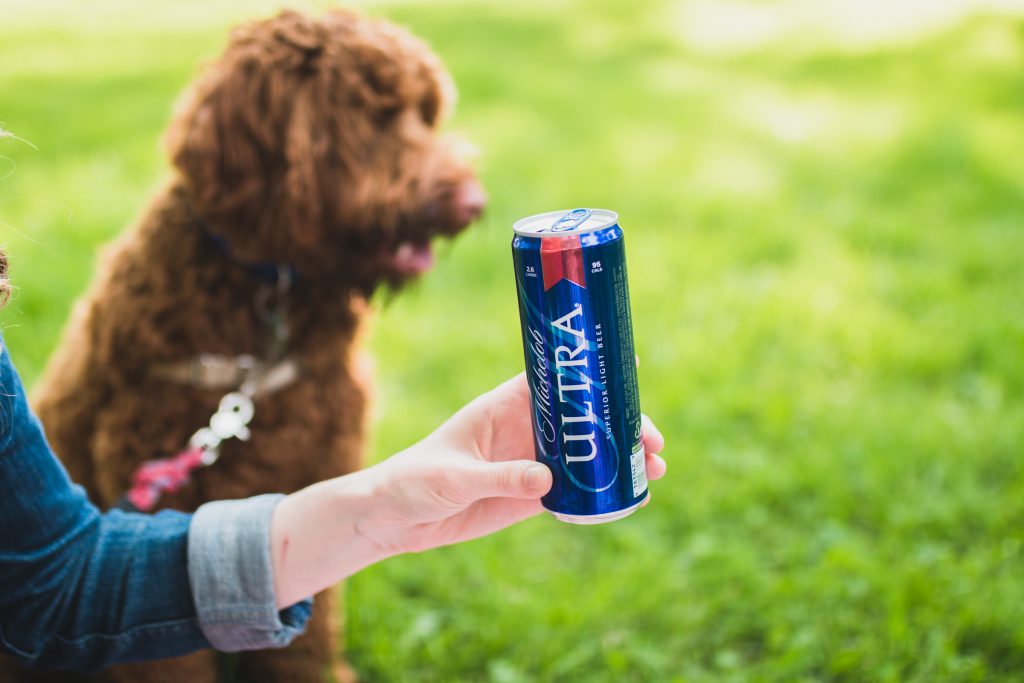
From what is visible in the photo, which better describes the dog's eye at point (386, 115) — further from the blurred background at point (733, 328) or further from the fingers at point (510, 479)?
the fingers at point (510, 479)

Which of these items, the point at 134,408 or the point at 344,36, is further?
the point at 344,36

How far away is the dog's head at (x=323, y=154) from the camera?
7.19 ft

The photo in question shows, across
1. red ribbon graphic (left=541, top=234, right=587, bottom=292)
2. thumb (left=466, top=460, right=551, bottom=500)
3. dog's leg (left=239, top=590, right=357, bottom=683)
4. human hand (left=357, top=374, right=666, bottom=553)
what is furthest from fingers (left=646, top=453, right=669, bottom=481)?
dog's leg (left=239, top=590, right=357, bottom=683)

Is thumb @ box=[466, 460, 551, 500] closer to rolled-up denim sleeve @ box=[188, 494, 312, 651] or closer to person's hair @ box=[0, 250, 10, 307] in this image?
rolled-up denim sleeve @ box=[188, 494, 312, 651]

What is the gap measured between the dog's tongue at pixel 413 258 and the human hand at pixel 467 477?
1004mm

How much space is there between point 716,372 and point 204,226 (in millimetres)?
2124

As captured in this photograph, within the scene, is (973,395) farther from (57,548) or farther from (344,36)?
(57,548)

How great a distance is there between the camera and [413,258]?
2416 mm

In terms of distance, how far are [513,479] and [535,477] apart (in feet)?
0.11

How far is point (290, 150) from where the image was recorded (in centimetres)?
223

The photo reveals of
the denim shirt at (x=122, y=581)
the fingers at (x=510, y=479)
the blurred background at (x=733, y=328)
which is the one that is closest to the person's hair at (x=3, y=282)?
the blurred background at (x=733, y=328)

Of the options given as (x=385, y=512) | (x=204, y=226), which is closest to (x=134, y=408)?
(x=204, y=226)

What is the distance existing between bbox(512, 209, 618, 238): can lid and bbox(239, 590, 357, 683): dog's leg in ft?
4.51

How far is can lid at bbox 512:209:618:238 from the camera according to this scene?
4.10 ft
